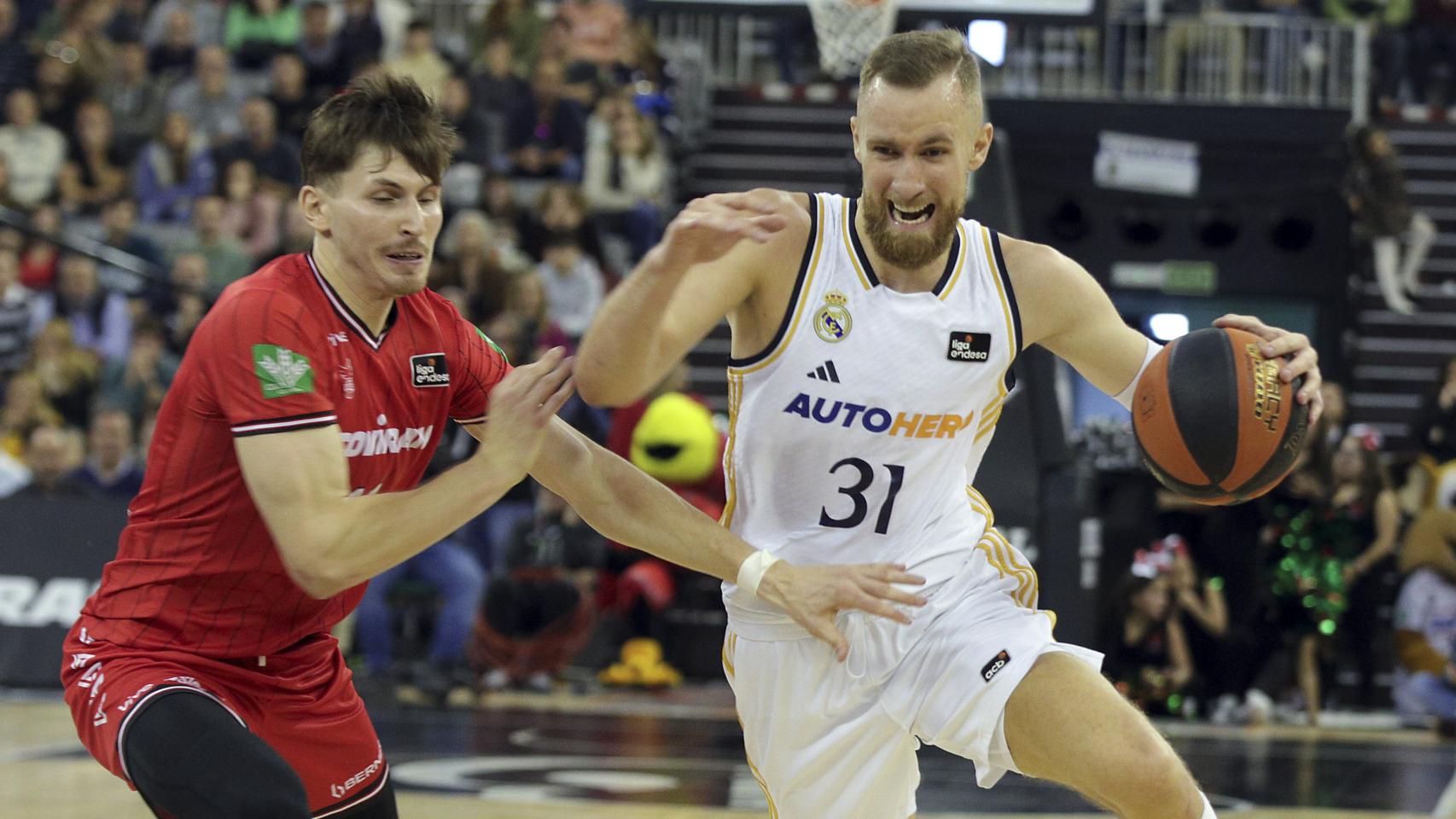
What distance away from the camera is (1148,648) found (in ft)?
32.9

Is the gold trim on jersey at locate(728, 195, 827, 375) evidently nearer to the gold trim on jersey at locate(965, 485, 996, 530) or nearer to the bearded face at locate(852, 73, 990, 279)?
the bearded face at locate(852, 73, 990, 279)

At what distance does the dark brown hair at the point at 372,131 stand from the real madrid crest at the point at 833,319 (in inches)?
36.6

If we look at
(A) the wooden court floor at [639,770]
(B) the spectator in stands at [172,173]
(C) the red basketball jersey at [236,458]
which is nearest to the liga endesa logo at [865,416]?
(C) the red basketball jersey at [236,458]

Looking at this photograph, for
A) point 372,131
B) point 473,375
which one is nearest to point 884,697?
point 473,375

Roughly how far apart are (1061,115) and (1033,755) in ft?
43.6

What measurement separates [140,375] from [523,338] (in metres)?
2.62

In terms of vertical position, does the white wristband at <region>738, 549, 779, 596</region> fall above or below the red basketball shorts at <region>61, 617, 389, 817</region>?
above

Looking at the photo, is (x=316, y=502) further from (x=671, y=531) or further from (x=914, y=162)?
(x=914, y=162)

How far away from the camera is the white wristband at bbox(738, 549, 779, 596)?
3826mm

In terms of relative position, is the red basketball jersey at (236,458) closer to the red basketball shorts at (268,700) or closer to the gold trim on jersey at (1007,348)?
the red basketball shorts at (268,700)

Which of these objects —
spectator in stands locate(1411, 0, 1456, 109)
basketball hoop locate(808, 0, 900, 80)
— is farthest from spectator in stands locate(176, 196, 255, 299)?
spectator in stands locate(1411, 0, 1456, 109)

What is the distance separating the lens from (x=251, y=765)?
334cm

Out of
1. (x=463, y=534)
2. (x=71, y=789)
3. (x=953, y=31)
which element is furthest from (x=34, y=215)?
(x=953, y=31)

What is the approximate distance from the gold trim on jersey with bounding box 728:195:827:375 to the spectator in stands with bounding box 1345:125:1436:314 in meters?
11.6
